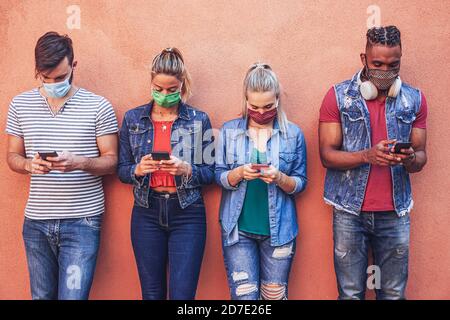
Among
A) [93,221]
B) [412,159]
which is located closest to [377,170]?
[412,159]

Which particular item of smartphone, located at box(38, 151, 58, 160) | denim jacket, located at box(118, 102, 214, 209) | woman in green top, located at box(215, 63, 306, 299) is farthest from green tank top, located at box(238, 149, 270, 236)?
smartphone, located at box(38, 151, 58, 160)

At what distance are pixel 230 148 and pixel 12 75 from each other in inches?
80.3

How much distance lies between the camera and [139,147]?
430cm

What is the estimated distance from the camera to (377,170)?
4.15 metres

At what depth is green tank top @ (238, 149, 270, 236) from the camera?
4125 mm

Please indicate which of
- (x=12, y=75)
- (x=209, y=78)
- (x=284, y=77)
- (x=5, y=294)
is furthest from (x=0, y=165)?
(x=284, y=77)

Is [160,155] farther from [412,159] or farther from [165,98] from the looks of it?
[412,159]

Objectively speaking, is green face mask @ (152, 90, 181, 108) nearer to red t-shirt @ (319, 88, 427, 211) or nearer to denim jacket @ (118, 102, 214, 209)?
denim jacket @ (118, 102, 214, 209)

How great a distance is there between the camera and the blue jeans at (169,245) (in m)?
4.12

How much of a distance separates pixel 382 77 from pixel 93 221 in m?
2.42

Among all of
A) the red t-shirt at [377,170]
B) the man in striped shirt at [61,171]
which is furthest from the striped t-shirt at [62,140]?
the red t-shirt at [377,170]

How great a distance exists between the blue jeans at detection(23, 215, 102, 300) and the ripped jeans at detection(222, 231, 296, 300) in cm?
108

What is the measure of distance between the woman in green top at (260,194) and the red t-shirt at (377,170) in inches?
14.1

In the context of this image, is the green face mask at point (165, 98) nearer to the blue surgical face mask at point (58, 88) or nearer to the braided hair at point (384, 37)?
the blue surgical face mask at point (58, 88)
